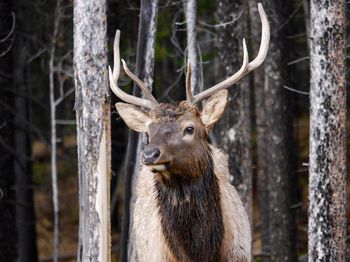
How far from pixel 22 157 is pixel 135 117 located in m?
10.3

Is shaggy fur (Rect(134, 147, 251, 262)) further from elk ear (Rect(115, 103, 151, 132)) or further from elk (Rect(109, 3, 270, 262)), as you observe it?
elk ear (Rect(115, 103, 151, 132))

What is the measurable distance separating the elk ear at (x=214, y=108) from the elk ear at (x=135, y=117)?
0.59m

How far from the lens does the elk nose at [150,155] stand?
866 cm

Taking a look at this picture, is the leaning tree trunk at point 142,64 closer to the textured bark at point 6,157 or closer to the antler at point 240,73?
the antler at point 240,73

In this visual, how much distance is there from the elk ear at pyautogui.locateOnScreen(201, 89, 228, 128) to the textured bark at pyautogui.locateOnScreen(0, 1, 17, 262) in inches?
301

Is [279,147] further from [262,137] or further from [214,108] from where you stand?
[214,108]

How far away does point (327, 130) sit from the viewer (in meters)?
10.8

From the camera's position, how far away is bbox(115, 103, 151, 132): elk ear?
31.7ft

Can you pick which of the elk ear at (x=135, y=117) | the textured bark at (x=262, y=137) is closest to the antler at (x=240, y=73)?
the elk ear at (x=135, y=117)

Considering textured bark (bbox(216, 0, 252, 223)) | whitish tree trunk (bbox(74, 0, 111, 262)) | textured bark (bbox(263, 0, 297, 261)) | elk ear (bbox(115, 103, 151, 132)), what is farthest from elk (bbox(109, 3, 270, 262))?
textured bark (bbox(263, 0, 297, 261))

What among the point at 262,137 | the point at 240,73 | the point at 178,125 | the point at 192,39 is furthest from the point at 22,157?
the point at 178,125

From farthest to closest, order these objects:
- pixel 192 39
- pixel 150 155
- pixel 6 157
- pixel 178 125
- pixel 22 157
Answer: pixel 22 157, pixel 6 157, pixel 192 39, pixel 178 125, pixel 150 155

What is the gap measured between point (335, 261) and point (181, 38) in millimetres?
7560

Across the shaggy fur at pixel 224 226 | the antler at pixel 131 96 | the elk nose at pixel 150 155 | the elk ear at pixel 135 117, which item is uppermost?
the antler at pixel 131 96
